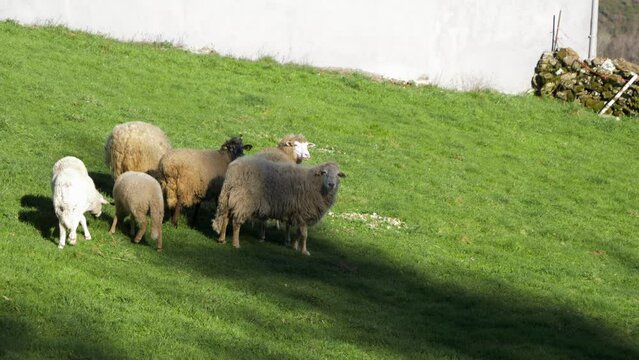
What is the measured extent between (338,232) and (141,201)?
4.17 meters

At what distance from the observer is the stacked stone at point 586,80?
33875mm

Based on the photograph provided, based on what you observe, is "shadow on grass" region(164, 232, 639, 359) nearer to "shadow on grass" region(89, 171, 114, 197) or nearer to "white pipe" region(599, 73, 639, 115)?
"shadow on grass" region(89, 171, 114, 197)

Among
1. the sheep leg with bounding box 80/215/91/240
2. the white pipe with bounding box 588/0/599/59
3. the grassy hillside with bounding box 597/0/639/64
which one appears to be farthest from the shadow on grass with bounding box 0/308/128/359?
the grassy hillside with bounding box 597/0/639/64

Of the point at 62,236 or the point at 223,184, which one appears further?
the point at 223,184

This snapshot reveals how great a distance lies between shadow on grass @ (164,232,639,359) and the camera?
12.9m

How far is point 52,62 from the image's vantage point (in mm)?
26562

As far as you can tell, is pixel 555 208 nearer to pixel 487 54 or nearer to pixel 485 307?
pixel 485 307

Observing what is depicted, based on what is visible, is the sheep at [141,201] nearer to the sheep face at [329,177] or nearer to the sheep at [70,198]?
the sheep at [70,198]

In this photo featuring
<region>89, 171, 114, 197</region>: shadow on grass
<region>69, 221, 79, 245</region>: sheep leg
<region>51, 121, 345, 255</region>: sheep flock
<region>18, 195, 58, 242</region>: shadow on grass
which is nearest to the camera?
<region>69, 221, 79, 245</region>: sheep leg

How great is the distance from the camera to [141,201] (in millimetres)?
14672

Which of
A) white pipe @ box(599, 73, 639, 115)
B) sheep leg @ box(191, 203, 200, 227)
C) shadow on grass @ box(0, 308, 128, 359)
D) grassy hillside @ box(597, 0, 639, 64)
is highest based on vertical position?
grassy hillside @ box(597, 0, 639, 64)

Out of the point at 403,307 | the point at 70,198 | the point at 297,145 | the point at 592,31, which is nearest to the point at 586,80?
the point at 592,31

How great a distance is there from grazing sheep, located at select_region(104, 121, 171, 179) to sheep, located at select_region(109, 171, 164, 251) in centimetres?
192

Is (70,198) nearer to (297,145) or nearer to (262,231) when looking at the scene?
(262,231)
